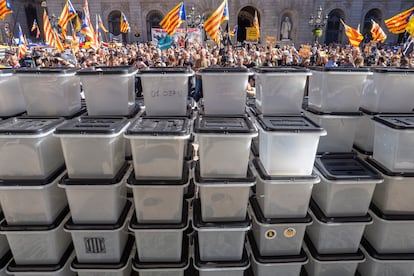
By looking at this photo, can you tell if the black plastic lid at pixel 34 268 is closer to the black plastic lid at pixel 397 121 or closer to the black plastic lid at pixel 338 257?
the black plastic lid at pixel 338 257

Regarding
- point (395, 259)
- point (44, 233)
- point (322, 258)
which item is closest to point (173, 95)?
point (44, 233)

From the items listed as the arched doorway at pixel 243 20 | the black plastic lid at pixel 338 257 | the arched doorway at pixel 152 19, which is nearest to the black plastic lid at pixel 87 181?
the black plastic lid at pixel 338 257

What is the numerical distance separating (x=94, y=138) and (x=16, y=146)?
2.54 feet

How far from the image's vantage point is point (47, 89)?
3523 mm

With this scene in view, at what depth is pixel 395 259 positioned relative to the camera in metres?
3.36

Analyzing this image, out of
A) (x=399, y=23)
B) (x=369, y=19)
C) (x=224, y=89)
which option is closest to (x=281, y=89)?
(x=224, y=89)

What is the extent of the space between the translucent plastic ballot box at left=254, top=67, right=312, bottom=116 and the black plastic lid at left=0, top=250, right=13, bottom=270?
142 inches

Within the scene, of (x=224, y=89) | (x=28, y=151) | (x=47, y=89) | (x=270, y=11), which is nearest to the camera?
(x=28, y=151)

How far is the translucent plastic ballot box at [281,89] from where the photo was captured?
11.6 feet

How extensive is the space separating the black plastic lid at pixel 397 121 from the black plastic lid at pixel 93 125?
2.87 m

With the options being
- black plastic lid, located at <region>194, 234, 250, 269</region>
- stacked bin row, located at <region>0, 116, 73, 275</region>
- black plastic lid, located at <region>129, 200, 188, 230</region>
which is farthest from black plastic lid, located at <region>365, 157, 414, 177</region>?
stacked bin row, located at <region>0, 116, 73, 275</region>

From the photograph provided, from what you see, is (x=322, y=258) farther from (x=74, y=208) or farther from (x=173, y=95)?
(x=74, y=208)

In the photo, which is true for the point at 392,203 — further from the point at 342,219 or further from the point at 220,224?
the point at 220,224

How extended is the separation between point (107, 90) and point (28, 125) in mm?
946
